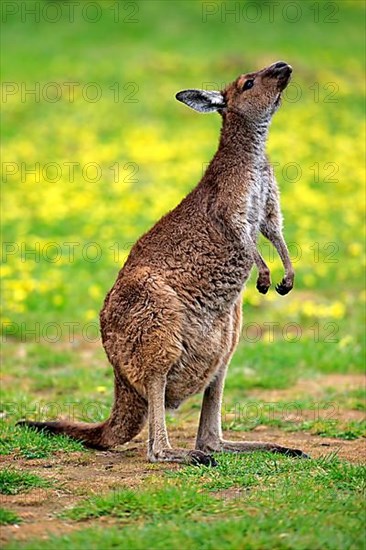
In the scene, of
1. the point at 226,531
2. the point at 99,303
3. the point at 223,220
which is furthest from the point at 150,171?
the point at 226,531

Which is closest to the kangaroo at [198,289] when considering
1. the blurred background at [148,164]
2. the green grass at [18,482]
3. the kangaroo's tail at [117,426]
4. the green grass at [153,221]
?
the kangaroo's tail at [117,426]

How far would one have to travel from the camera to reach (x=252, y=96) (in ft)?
20.4

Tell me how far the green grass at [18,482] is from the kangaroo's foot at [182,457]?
0.74 meters

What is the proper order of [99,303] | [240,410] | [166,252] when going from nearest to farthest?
[166,252] → [240,410] → [99,303]

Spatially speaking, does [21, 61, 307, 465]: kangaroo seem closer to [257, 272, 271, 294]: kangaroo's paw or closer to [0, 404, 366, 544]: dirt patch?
[257, 272, 271, 294]: kangaroo's paw

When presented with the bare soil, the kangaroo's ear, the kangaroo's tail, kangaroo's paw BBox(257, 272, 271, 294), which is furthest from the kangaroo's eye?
the bare soil

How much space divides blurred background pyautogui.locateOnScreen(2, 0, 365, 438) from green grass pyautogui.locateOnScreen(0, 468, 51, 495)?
184cm

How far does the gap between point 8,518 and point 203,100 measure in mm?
2908

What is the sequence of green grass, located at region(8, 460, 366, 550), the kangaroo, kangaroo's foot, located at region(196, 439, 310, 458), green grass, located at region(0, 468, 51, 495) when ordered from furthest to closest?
1. kangaroo's foot, located at region(196, 439, 310, 458)
2. the kangaroo
3. green grass, located at region(0, 468, 51, 495)
4. green grass, located at region(8, 460, 366, 550)

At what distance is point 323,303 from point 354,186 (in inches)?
201

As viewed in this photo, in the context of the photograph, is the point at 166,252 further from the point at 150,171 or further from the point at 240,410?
the point at 150,171

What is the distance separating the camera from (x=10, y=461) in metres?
5.73

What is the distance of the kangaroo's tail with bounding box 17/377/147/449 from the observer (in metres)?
5.92

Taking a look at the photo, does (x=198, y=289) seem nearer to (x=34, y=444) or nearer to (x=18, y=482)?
(x=34, y=444)
